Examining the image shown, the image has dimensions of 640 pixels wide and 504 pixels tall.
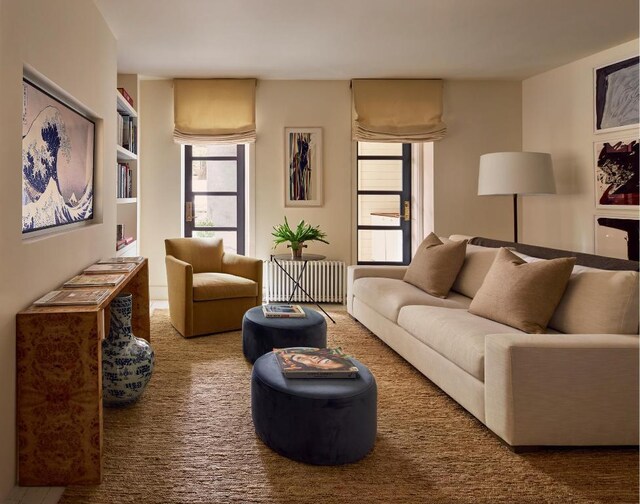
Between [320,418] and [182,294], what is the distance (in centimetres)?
242

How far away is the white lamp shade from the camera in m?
4.94

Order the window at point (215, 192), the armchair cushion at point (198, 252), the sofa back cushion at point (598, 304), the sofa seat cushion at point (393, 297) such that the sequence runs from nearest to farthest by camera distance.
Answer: the sofa back cushion at point (598, 304) < the sofa seat cushion at point (393, 297) < the armchair cushion at point (198, 252) < the window at point (215, 192)

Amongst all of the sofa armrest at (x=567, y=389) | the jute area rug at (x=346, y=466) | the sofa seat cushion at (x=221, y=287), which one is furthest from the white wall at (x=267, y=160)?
the sofa armrest at (x=567, y=389)

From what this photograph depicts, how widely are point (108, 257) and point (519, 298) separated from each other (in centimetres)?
301

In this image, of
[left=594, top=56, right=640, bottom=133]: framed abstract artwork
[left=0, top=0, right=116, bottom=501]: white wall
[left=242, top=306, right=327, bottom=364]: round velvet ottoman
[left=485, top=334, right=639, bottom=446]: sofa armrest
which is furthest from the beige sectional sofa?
[left=594, top=56, right=640, bottom=133]: framed abstract artwork

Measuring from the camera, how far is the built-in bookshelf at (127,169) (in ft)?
15.7

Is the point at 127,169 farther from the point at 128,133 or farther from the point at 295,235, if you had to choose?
the point at 295,235

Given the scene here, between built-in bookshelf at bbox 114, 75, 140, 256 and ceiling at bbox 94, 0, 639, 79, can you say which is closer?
ceiling at bbox 94, 0, 639, 79

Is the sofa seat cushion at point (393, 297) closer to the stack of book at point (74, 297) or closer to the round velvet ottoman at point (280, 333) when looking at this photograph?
the round velvet ottoman at point (280, 333)

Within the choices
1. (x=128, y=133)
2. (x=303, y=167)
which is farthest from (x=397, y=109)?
(x=128, y=133)

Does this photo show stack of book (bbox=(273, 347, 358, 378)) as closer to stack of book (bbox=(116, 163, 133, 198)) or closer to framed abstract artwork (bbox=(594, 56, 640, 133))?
stack of book (bbox=(116, 163, 133, 198))

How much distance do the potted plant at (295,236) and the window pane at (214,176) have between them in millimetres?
816

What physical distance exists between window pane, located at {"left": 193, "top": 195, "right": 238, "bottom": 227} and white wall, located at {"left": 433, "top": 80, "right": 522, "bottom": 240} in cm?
240

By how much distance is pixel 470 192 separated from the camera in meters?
6.11
